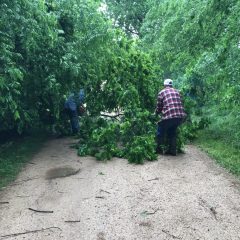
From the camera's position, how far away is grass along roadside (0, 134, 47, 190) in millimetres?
9086

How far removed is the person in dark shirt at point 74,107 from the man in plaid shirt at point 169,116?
3.83 m

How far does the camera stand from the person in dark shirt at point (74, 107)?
13414mm

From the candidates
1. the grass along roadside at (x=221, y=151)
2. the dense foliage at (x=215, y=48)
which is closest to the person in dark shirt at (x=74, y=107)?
the dense foliage at (x=215, y=48)

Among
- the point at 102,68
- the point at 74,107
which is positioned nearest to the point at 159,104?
the point at 102,68

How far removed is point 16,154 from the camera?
36.5 ft

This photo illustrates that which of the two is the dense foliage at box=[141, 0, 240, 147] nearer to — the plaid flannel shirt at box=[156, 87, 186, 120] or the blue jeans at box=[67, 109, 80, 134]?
the plaid flannel shirt at box=[156, 87, 186, 120]

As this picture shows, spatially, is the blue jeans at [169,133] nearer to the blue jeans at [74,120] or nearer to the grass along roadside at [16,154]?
the grass along roadside at [16,154]

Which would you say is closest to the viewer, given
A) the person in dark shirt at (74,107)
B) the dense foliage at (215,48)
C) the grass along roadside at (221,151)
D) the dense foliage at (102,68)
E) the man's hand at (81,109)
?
the dense foliage at (102,68)

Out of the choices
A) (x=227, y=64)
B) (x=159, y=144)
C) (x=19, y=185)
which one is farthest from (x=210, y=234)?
(x=227, y=64)

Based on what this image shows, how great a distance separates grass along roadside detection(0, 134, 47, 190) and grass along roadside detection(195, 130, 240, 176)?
460 cm

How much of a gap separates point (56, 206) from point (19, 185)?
1726 millimetres

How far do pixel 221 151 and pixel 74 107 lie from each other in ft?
17.1

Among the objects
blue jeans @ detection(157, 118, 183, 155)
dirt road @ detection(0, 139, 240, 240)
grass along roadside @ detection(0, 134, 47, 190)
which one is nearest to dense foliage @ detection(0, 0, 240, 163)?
blue jeans @ detection(157, 118, 183, 155)

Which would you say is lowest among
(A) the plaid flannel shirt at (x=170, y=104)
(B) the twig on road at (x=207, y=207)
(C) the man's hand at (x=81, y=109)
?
(B) the twig on road at (x=207, y=207)
